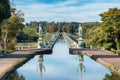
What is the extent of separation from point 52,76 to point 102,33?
2928cm

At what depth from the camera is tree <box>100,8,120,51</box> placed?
172 feet

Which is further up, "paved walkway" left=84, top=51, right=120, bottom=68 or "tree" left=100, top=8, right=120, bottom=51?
"tree" left=100, top=8, right=120, bottom=51

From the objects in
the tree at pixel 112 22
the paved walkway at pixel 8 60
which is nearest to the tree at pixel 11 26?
the paved walkway at pixel 8 60

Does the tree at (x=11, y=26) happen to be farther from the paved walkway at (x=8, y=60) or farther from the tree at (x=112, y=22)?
the tree at (x=112, y=22)

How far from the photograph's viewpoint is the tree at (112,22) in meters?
52.3

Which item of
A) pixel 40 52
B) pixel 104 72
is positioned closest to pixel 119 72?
pixel 104 72

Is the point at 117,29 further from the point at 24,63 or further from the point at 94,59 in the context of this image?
the point at 24,63

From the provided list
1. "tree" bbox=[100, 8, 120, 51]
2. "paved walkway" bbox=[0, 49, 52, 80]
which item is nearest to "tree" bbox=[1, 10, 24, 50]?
"paved walkway" bbox=[0, 49, 52, 80]

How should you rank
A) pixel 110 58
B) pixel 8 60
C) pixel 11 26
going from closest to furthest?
pixel 8 60
pixel 110 58
pixel 11 26

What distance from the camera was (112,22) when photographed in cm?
5331

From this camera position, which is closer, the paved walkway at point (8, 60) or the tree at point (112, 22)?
the paved walkway at point (8, 60)

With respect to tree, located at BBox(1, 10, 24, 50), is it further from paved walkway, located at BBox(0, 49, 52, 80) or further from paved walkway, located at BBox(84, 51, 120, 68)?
paved walkway, located at BBox(84, 51, 120, 68)

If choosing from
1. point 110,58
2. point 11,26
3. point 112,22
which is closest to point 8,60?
point 110,58

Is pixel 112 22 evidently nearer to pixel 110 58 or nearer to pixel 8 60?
pixel 110 58
